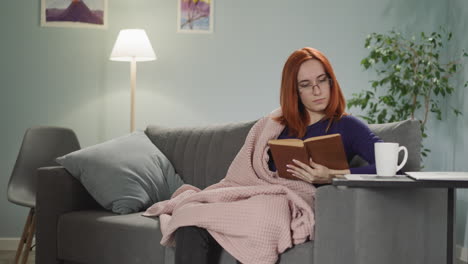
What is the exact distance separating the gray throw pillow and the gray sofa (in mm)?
66

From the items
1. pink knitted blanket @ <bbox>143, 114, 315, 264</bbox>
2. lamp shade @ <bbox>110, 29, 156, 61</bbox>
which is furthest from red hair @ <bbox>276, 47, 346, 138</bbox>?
lamp shade @ <bbox>110, 29, 156, 61</bbox>

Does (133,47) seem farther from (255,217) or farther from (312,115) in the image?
(255,217)

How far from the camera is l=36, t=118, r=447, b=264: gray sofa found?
5.66 feet

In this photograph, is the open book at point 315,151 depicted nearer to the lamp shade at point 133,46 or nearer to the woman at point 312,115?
the woman at point 312,115

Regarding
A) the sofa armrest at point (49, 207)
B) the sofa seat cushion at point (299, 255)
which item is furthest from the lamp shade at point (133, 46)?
the sofa seat cushion at point (299, 255)

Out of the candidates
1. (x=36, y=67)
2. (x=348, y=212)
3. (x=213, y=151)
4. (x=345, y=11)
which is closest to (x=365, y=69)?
(x=345, y=11)

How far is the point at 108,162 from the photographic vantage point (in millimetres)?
2748

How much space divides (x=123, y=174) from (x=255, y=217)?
40.6 inches

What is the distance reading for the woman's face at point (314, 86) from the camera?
222 centimetres

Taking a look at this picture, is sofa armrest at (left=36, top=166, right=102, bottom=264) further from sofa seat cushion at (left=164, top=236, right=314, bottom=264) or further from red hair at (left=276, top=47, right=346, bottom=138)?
sofa seat cushion at (left=164, top=236, right=314, bottom=264)

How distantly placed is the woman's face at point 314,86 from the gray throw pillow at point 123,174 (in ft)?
2.92

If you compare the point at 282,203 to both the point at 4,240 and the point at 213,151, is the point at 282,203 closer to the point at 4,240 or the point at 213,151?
the point at 213,151

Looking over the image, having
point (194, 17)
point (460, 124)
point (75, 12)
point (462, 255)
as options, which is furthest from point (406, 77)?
point (75, 12)

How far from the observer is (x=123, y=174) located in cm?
272
